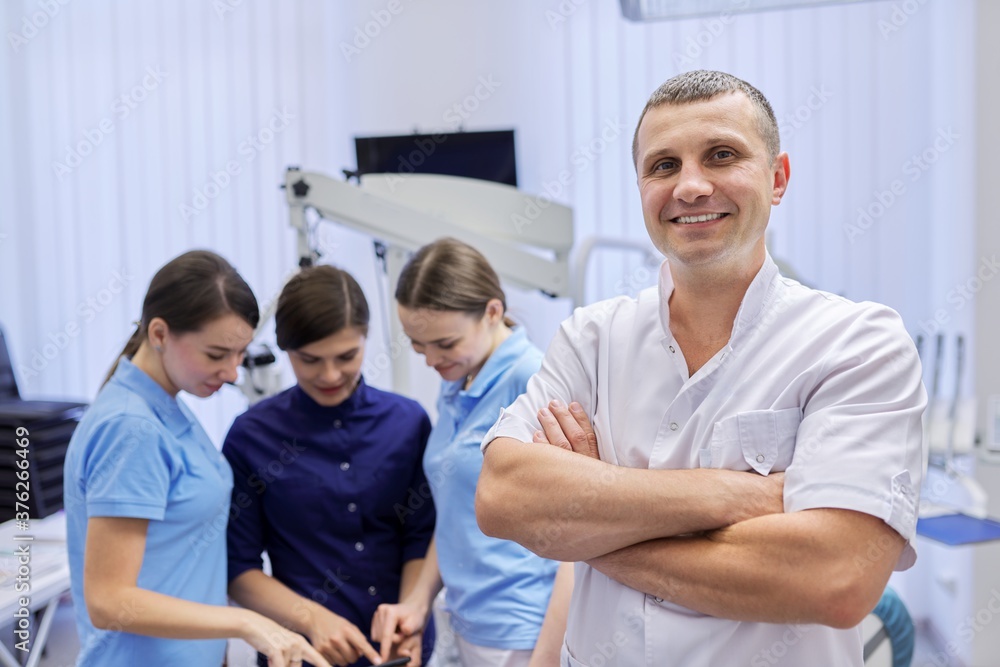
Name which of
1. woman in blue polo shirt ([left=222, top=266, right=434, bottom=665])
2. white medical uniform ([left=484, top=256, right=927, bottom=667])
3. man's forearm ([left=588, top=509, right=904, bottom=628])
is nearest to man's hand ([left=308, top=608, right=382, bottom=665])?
woman in blue polo shirt ([left=222, top=266, right=434, bottom=665])

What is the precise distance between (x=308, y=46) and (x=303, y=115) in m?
0.31

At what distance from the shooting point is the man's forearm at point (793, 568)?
864 millimetres

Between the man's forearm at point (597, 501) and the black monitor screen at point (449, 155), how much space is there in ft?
6.42

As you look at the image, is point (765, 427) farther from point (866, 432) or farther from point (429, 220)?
point (429, 220)

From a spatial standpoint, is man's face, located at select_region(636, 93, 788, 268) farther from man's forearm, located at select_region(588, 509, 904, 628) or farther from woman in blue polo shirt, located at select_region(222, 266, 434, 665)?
woman in blue polo shirt, located at select_region(222, 266, 434, 665)

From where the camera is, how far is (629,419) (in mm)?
1078

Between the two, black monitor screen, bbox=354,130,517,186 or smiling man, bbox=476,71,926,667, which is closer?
smiling man, bbox=476,71,926,667

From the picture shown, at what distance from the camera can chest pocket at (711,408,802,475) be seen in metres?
0.96

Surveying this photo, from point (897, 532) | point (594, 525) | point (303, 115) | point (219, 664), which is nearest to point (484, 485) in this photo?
point (594, 525)

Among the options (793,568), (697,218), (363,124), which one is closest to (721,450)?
(793,568)

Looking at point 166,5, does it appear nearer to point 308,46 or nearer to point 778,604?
point 308,46

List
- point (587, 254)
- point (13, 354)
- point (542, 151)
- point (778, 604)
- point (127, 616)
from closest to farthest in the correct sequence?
point (778, 604) → point (127, 616) → point (587, 254) → point (542, 151) → point (13, 354)

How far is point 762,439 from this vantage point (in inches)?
37.9

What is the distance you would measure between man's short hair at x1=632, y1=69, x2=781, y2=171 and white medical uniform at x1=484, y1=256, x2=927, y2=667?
0.58 ft
